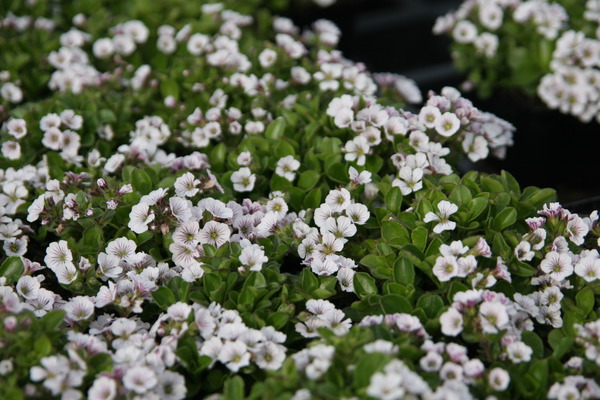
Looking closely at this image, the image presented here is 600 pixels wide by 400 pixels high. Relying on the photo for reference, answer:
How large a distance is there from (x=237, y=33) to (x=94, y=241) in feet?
3.76

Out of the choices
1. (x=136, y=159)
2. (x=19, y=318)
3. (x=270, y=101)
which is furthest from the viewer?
(x=270, y=101)

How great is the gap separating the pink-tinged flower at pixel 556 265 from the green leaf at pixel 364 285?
399mm

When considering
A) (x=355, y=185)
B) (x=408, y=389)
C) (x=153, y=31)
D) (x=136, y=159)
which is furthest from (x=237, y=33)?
(x=408, y=389)

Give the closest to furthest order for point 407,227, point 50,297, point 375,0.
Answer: point 50,297, point 407,227, point 375,0

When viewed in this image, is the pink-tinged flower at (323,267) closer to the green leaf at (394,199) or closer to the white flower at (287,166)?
the green leaf at (394,199)

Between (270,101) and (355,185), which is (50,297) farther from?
(270,101)

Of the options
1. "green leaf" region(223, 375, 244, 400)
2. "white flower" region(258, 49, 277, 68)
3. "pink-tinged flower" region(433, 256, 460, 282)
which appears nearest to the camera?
"green leaf" region(223, 375, 244, 400)

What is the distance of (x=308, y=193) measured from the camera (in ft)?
6.67

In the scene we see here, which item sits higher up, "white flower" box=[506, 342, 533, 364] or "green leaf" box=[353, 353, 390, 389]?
"green leaf" box=[353, 353, 390, 389]

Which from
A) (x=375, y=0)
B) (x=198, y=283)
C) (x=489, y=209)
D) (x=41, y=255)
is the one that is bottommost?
(x=375, y=0)

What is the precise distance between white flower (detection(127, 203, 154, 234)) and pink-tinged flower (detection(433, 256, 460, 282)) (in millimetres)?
699

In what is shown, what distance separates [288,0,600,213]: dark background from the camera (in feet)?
9.90

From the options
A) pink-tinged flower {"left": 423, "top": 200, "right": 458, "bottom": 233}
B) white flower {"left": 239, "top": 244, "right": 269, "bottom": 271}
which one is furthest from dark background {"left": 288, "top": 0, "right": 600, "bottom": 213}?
white flower {"left": 239, "top": 244, "right": 269, "bottom": 271}

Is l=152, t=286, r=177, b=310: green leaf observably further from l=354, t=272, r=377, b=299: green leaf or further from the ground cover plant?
l=354, t=272, r=377, b=299: green leaf
